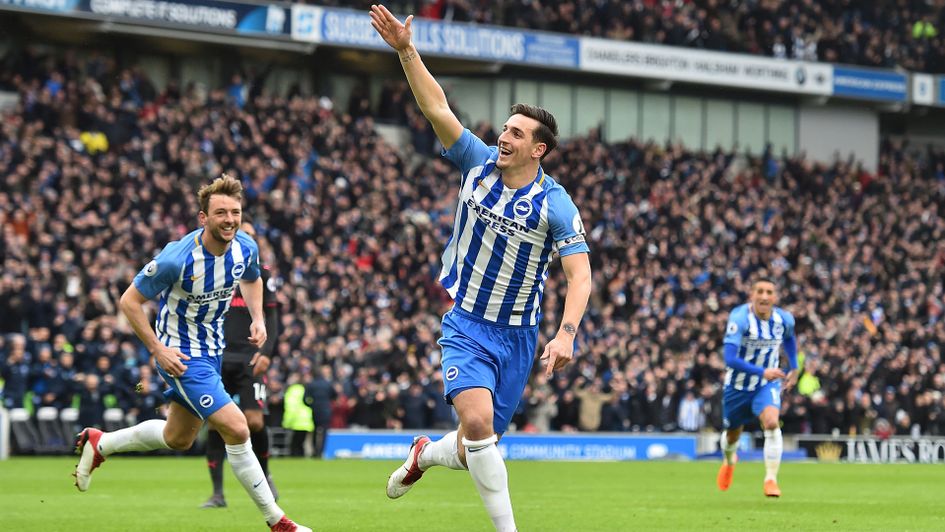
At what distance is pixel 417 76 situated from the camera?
8.52 meters

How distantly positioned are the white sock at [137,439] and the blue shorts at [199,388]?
62cm

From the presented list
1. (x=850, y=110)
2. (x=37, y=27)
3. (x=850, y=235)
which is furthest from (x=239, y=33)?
(x=850, y=110)

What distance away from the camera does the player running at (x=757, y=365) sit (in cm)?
1622

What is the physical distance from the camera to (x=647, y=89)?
49.2 meters

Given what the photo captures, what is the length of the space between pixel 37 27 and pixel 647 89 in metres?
21.1

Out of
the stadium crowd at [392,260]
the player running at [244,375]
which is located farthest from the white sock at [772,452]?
the stadium crowd at [392,260]

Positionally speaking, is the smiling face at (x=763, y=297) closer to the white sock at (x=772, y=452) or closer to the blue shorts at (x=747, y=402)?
the blue shorts at (x=747, y=402)

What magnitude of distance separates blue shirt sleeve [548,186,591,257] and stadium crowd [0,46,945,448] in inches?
669

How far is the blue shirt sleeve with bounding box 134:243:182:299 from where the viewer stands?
10000mm

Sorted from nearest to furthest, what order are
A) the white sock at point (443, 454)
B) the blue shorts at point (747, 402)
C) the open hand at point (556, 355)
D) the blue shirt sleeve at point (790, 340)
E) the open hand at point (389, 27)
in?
1. the open hand at point (556, 355)
2. the open hand at point (389, 27)
3. the white sock at point (443, 454)
4. the blue shorts at point (747, 402)
5. the blue shirt sleeve at point (790, 340)

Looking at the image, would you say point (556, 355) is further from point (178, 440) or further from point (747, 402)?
point (747, 402)

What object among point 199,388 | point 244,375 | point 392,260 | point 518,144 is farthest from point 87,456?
point 392,260

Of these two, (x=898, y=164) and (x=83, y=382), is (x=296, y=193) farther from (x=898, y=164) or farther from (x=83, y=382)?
(x=898, y=164)

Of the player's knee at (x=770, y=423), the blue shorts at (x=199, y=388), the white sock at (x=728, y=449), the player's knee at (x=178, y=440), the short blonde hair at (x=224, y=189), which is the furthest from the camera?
the white sock at (x=728, y=449)
